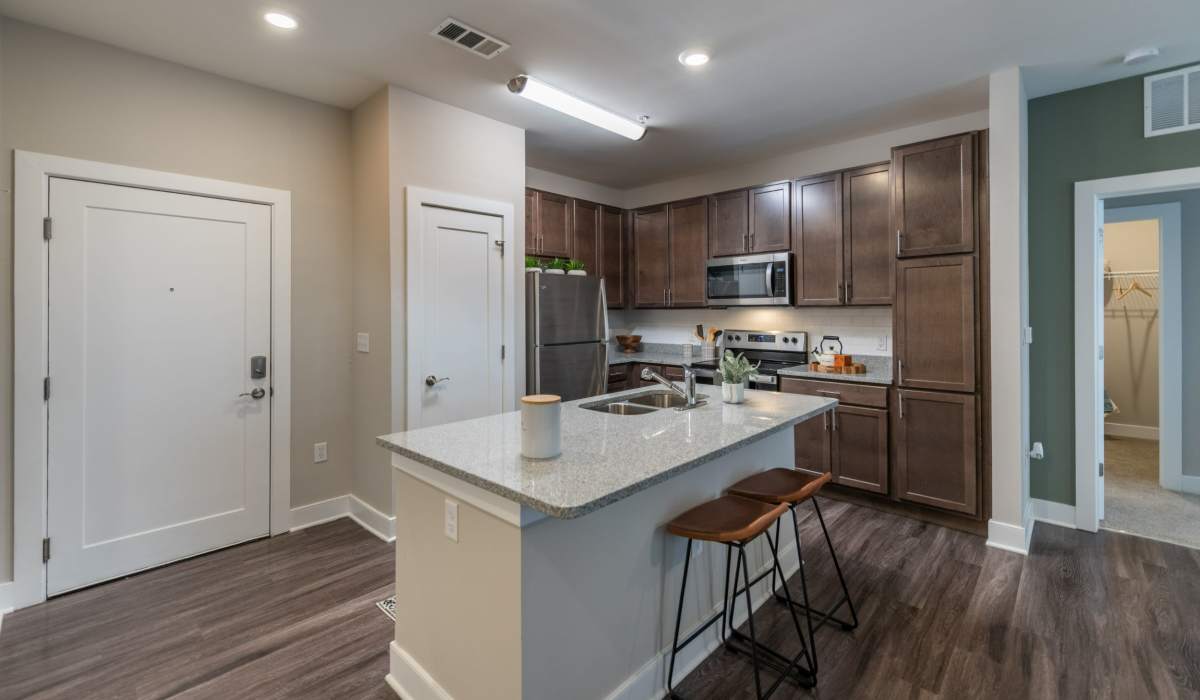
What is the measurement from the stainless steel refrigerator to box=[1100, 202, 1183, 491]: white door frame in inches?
148

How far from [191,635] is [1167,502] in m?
5.75

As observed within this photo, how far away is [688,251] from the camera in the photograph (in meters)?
4.84

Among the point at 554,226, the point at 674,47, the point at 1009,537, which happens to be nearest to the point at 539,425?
the point at 674,47

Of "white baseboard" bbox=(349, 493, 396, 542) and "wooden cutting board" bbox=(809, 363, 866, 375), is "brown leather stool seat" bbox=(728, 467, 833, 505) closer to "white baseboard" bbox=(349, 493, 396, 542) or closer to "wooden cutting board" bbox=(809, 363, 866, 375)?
"wooden cutting board" bbox=(809, 363, 866, 375)

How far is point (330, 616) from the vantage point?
236cm

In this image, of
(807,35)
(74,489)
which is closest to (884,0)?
(807,35)

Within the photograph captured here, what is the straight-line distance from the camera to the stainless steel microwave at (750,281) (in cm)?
415

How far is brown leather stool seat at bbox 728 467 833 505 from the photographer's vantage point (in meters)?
2.02

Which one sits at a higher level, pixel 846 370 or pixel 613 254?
pixel 613 254

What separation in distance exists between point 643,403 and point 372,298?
71.0 inches

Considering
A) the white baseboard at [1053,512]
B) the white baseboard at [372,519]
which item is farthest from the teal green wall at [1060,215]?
the white baseboard at [372,519]

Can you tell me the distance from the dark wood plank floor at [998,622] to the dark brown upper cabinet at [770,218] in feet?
7.26

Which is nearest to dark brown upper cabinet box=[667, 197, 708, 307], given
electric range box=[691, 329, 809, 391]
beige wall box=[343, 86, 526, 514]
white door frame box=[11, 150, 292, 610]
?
electric range box=[691, 329, 809, 391]

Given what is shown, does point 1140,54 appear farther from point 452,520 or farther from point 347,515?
point 347,515
